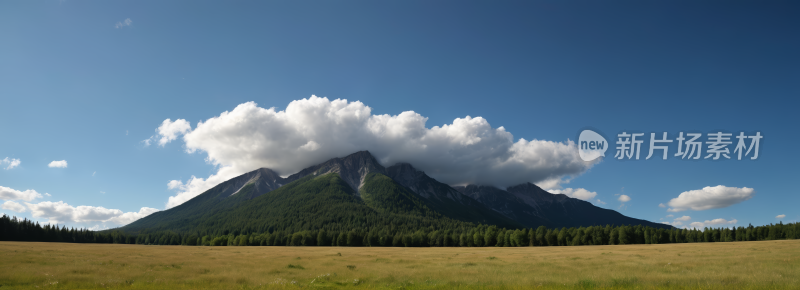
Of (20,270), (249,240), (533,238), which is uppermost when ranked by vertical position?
(20,270)

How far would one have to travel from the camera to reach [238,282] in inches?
1035

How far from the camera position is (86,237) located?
188m

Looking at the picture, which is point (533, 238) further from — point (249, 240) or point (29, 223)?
point (29, 223)

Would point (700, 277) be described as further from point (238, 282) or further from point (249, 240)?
point (249, 240)

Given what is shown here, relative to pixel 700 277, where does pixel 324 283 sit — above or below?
below

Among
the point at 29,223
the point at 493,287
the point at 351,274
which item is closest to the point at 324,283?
the point at 351,274

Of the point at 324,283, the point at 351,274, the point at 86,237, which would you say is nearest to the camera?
the point at 324,283

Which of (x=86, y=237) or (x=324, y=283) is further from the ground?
(x=324, y=283)

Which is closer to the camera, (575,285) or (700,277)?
(575,285)

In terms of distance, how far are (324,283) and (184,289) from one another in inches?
344

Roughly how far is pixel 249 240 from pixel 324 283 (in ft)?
642

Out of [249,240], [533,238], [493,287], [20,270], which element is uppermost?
[493,287]

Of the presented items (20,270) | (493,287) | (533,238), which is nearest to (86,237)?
(20,270)

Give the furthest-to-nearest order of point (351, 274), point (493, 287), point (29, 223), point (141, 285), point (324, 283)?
point (29, 223) → point (351, 274) → point (324, 283) → point (141, 285) → point (493, 287)
